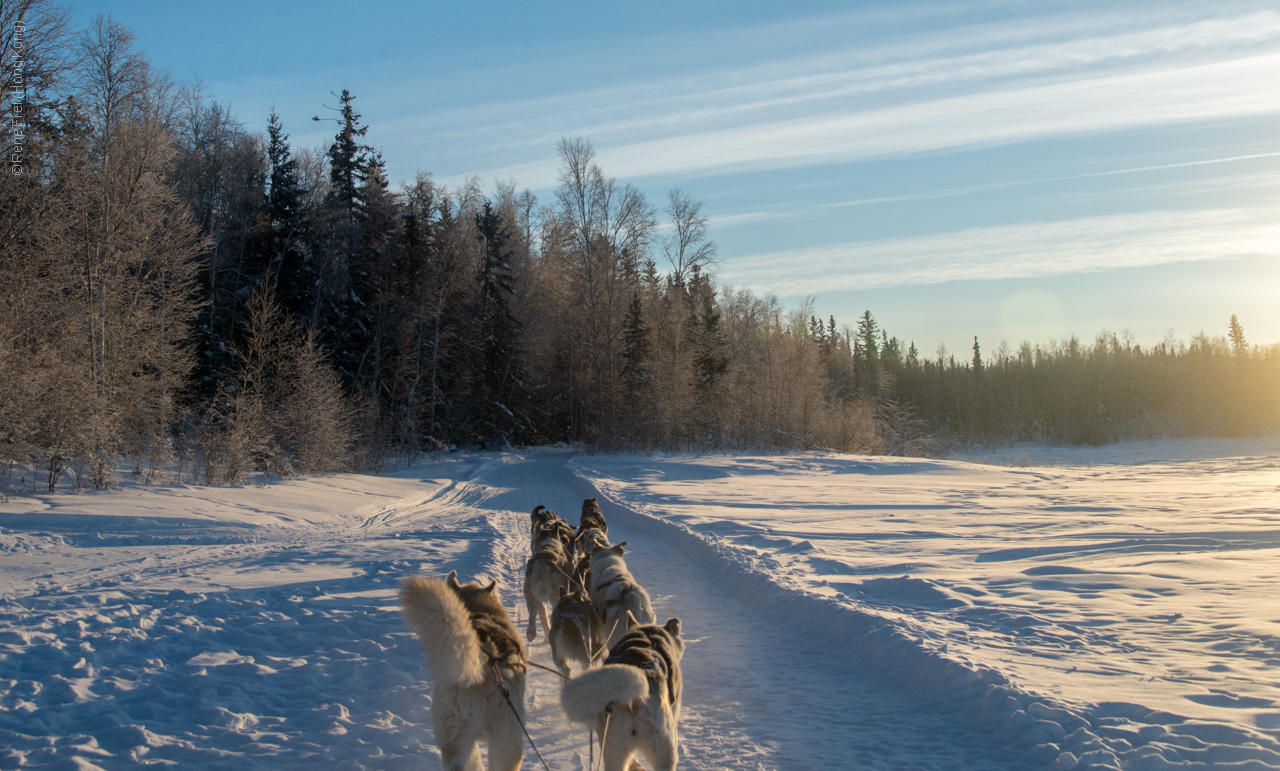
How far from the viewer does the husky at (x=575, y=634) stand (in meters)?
6.12

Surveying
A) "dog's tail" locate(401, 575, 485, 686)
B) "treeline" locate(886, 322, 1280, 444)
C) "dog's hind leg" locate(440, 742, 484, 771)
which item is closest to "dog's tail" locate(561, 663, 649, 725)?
"dog's tail" locate(401, 575, 485, 686)

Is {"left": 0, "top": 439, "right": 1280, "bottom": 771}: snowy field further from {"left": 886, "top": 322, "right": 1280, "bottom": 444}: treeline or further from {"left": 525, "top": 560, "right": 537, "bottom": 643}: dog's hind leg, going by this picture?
{"left": 886, "top": 322, "right": 1280, "bottom": 444}: treeline

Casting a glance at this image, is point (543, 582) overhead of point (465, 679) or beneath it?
beneath

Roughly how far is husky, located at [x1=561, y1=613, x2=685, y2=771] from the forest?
16237 mm

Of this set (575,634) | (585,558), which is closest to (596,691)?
(575,634)

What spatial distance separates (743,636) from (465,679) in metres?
4.49

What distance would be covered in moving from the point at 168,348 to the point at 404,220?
74.0ft

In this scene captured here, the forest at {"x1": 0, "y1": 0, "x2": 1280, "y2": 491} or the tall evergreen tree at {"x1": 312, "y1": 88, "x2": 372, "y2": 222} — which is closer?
the forest at {"x1": 0, "y1": 0, "x2": 1280, "y2": 491}

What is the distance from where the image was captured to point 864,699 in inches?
222

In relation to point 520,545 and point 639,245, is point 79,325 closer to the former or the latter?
point 520,545

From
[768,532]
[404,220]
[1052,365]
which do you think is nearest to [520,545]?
[768,532]

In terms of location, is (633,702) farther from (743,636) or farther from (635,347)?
(635,347)

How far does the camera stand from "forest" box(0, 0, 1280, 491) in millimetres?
18578

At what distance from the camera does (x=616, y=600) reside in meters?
5.96
